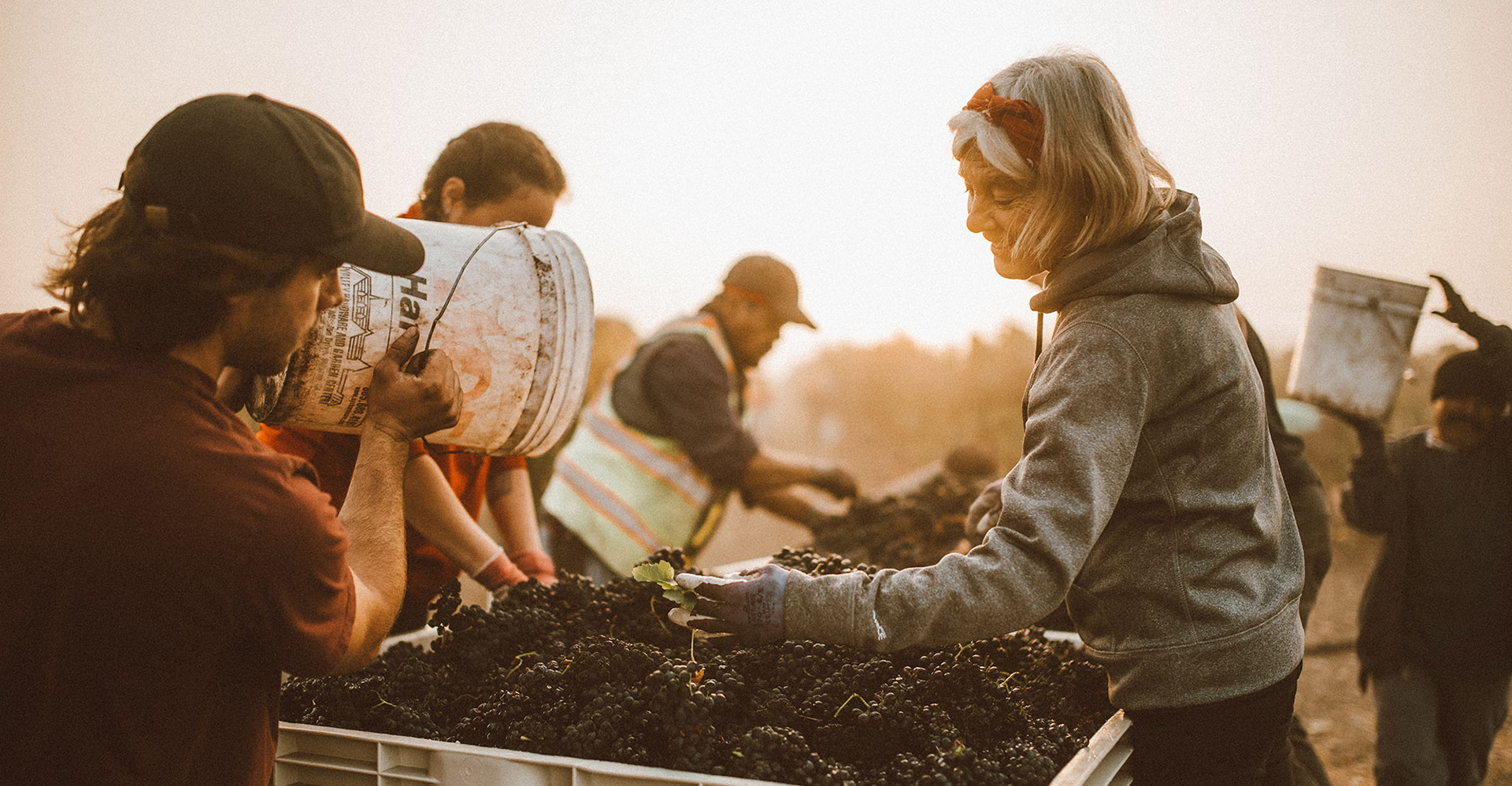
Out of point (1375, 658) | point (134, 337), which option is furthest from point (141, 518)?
point (1375, 658)

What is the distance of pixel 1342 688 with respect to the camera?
16.3ft

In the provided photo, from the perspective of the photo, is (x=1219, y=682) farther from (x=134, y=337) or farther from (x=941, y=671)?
(x=134, y=337)

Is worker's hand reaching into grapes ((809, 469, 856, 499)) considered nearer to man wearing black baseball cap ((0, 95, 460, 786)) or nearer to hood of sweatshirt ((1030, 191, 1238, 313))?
hood of sweatshirt ((1030, 191, 1238, 313))

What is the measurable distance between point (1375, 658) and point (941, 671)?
8.16 ft

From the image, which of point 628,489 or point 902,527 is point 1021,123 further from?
point 628,489

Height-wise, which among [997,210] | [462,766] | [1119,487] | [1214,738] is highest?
[997,210]

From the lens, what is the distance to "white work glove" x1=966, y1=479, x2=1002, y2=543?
188 cm

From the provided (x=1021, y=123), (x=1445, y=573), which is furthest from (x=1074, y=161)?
(x=1445, y=573)

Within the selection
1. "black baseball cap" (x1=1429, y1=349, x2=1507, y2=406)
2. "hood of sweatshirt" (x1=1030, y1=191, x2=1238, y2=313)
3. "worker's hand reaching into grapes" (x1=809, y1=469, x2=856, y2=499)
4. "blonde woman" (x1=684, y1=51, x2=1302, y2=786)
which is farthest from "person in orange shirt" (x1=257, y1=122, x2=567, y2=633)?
"black baseball cap" (x1=1429, y1=349, x2=1507, y2=406)

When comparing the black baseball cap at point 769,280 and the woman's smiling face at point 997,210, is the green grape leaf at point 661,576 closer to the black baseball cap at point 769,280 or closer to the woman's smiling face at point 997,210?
the woman's smiling face at point 997,210

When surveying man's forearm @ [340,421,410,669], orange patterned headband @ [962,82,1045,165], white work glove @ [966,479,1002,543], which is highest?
orange patterned headband @ [962,82,1045,165]

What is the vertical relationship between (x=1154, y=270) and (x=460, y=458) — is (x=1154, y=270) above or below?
above

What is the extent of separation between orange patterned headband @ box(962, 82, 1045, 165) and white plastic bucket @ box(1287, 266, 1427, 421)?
204 centimetres

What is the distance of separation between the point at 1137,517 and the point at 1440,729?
2.58 metres
